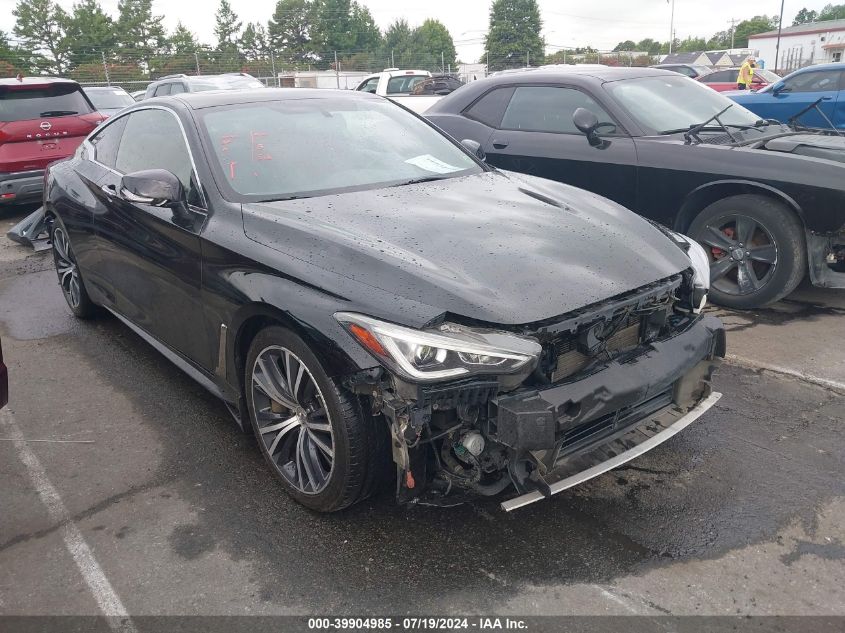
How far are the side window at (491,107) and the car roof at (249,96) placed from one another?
8.03 ft

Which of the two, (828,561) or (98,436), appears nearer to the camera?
(828,561)

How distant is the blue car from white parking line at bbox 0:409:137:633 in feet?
36.0

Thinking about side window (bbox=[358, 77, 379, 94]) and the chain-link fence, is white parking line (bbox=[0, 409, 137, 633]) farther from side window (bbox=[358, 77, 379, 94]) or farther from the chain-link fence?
the chain-link fence

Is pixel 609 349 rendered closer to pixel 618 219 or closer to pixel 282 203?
pixel 618 219

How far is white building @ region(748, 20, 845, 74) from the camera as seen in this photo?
69.8 metres

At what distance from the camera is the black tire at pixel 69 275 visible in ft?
17.0

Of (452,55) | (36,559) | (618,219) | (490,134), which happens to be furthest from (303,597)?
(452,55)

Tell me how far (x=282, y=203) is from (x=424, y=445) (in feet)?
4.57

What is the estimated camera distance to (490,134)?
6504mm

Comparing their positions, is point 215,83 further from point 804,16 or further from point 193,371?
point 804,16

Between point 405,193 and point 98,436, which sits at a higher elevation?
point 405,193

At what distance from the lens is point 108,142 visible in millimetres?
4660

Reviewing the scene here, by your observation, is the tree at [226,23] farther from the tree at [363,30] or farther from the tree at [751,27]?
the tree at [751,27]

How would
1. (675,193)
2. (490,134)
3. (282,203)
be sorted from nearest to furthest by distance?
(282,203), (675,193), (490,134)
